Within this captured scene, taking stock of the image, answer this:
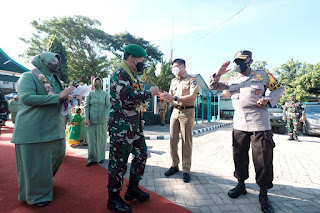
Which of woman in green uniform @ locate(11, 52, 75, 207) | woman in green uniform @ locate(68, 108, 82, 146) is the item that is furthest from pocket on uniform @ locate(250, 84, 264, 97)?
woman in green uniform @ locate(68, 108, 82, 146)

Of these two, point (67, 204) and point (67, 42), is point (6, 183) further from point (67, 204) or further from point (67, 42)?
point (67, 42)

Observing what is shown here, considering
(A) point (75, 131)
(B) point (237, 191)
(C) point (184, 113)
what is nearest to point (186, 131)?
(C) point (184, 113)

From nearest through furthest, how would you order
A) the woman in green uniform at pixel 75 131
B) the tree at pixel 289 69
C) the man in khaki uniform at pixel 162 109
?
the woman in green uniform at pixel 75 131
the man in khaki uniform at pixel 162 109
the tree at pixel 289 69

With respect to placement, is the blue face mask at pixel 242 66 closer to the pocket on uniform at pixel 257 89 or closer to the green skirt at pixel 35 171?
the pocket on uniform at pixel 257 89

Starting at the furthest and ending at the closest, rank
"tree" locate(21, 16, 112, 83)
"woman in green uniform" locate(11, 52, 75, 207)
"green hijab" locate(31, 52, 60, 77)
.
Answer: "tree" locate(21, 16, 112, 83) < "green hijab" locate(31, 52, 60, 77) < "woman in green uniform" locate(11, 52, 75, 207)

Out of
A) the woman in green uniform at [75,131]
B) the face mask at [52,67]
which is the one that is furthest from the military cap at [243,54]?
the woman in green uniform at [75,131]

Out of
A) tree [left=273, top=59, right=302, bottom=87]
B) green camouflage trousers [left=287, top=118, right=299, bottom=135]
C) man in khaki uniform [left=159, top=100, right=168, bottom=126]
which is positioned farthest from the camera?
tree [left=273, top=59, right=302, bottom=87]

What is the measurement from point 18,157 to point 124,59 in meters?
1.88

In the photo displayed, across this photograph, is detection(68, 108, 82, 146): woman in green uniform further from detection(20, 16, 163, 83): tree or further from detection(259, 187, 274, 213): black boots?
detection(20, 16, 163, 83): tree

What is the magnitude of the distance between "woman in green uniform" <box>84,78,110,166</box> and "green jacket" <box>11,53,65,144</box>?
4.92ft

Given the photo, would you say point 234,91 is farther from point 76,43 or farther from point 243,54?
point 76,43

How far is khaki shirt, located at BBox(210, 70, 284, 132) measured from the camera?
2256mm

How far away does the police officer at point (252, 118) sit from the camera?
7.09ft

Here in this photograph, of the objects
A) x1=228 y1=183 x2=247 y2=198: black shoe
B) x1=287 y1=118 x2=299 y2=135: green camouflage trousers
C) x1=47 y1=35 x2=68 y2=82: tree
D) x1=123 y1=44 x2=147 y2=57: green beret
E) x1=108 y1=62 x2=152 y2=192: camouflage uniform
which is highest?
x1=47 y1=35 x2=68 y2=82: tree
